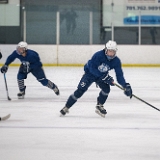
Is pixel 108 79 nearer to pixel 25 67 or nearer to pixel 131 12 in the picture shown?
pixel 25 67

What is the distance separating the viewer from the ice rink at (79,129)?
4.12m

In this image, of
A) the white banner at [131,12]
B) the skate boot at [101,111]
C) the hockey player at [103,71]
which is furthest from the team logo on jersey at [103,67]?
the white banner at [131,12]

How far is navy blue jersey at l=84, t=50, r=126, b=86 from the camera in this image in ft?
19.3

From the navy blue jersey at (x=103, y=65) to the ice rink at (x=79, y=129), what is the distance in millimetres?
430

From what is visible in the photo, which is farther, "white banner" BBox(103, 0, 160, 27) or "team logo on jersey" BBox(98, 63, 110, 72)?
"white banner" BBox(103, 0, 160, 27)

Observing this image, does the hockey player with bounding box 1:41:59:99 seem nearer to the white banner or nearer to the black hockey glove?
the black hockey glove

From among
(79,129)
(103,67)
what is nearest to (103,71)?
(103,67)

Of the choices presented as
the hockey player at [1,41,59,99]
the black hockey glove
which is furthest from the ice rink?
the black hockey glove

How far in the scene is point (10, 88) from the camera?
30.9 ft

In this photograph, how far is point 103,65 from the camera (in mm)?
5926

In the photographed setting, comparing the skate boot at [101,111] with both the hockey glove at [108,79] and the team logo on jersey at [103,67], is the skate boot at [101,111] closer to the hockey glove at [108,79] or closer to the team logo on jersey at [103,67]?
the hockey glove at [108,79]

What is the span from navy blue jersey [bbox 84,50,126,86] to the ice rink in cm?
43

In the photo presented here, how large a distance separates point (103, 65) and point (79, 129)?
0.90 metres

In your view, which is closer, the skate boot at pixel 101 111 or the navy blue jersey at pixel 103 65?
the navy blue jersey at pixel 103 65
